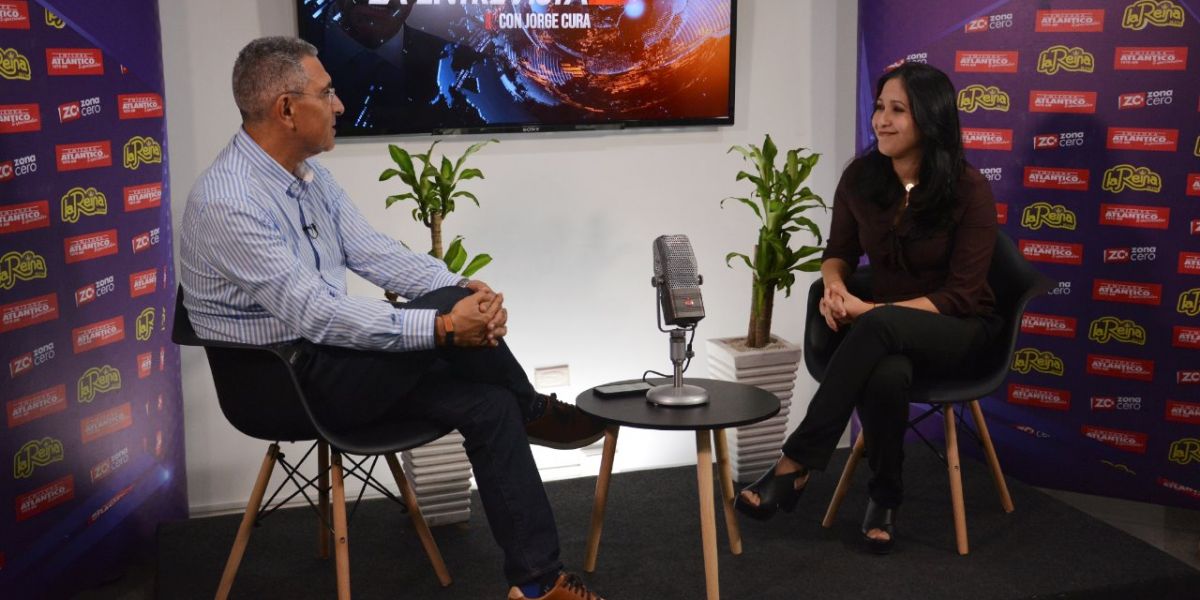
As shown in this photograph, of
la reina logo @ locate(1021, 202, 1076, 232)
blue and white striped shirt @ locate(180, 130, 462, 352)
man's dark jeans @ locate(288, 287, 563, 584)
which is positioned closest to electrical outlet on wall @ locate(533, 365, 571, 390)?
man's dark jeans @ locate(288, 287, 563, 584)

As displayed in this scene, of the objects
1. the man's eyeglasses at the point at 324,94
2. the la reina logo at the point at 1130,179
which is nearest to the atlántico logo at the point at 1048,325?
the la reina logo at the point at 1130,179

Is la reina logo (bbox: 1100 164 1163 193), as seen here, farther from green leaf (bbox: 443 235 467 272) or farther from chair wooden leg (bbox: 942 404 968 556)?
green leaf (bbox: 443 235 467 272)

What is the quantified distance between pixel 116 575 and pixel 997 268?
2.79 m

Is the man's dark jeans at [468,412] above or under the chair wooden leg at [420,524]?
above

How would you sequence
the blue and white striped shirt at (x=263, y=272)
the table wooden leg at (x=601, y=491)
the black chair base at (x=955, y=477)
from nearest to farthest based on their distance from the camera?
the blue and white striped shirt at (x=263, y=272) < the table wooden leg at (x=601, y=491) < the black chair base at (x=955, y=477)

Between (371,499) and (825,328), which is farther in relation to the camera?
(371,499)

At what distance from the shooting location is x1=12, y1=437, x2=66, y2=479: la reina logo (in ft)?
9.45

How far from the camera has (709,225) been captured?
4.19m

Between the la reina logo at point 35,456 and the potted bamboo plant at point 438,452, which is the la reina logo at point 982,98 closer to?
the potted bamboo plant at point 438,452

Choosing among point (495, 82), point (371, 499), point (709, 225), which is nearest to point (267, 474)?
point (371, 499)

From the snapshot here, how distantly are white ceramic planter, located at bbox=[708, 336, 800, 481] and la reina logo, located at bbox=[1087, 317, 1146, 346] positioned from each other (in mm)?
975

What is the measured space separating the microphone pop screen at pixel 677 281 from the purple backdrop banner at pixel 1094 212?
4.67 feet

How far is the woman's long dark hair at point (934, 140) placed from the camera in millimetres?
3104

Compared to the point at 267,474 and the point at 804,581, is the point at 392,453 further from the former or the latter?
the point at 804,581
